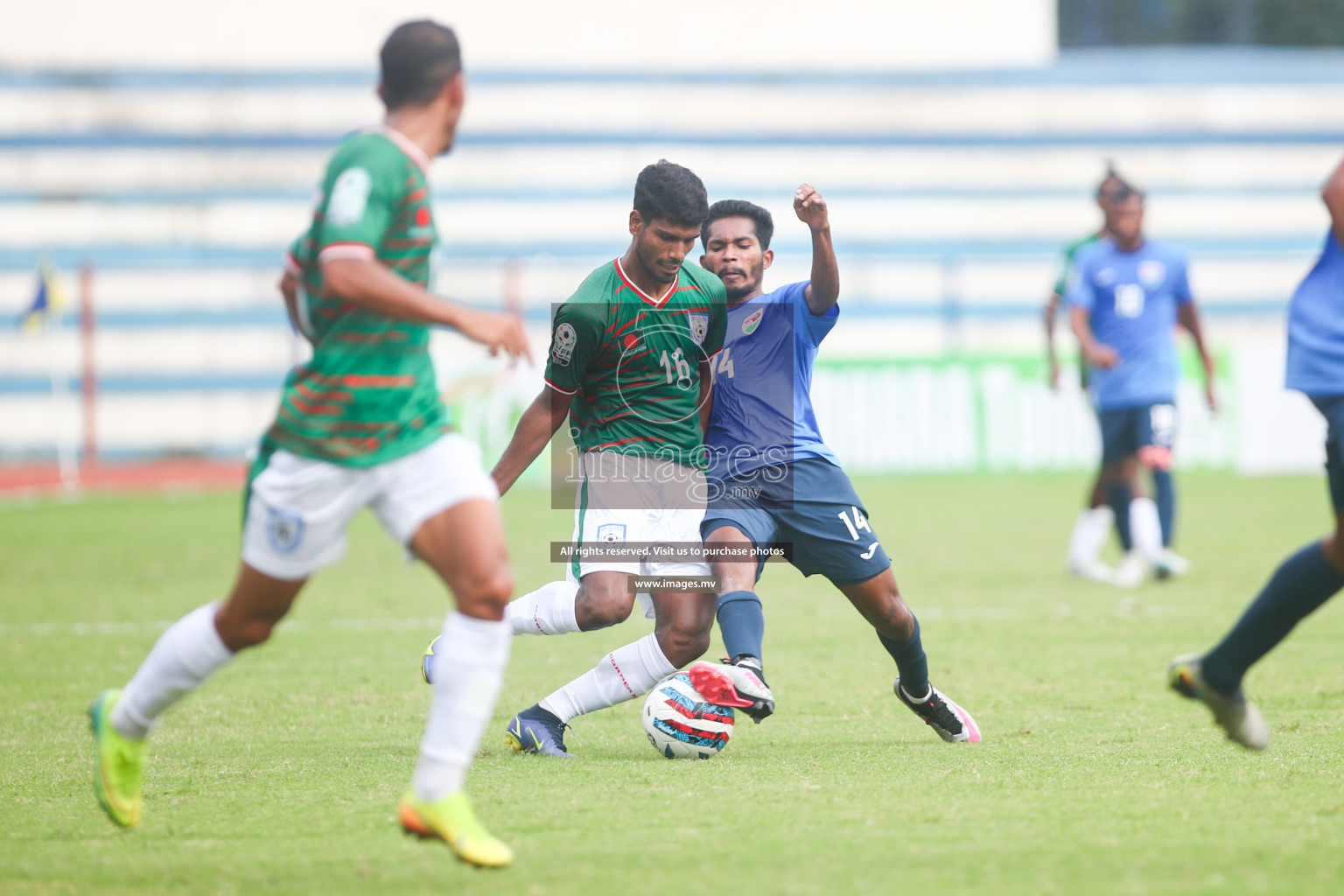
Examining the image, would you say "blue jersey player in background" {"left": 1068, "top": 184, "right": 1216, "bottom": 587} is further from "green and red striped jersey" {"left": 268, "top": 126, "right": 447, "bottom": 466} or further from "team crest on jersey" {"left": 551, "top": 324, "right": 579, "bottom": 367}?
"green and red striped jersey" {"left": 268, "top": 126, "right": 447, "bottom": 466}

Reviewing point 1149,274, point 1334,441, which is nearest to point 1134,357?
point 1149,274

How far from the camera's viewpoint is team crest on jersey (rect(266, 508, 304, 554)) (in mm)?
3316

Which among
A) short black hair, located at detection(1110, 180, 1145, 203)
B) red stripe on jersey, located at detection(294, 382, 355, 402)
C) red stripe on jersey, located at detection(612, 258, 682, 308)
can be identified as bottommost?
red stripe on jersey, located at detection(294, 382, 355, 402)

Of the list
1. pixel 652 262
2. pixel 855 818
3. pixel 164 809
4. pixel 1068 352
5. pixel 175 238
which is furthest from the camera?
pixel 175 238

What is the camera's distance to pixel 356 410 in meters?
3.31

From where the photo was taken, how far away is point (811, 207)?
14.8 feet

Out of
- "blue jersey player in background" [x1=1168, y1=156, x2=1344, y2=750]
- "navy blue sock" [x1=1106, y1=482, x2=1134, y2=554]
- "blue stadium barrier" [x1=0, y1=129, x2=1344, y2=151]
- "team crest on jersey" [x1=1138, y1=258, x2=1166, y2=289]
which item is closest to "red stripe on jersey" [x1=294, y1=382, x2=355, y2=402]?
"blue jersey player in background" [x1=1168, y1=156, x2=1344, y2=750]

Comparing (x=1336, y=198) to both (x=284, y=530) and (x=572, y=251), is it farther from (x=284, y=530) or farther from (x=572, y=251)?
(x=572, y=251)

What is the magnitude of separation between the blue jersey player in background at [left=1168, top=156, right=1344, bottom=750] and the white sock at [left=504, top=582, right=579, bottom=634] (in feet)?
6.33

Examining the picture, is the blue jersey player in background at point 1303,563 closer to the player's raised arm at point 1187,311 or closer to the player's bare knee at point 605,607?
the player's bare knee at point 605,607

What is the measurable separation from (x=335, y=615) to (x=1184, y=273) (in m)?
6.02

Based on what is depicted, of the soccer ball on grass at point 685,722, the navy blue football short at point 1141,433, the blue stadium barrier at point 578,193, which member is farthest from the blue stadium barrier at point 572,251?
the soccer ball on grass at point 685,722

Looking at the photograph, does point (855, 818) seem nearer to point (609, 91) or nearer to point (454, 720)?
point (454, 720)

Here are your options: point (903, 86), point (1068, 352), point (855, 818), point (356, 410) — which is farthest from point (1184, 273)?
point (903, 86)
